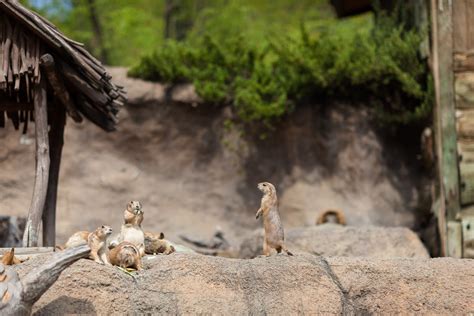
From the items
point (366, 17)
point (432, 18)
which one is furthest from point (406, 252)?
point (366, 17)

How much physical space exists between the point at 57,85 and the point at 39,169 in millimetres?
929

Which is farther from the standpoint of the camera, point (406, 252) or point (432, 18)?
point (432, 18)

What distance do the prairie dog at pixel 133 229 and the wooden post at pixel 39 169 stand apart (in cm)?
95

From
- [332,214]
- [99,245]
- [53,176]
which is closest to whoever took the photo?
[99,245]

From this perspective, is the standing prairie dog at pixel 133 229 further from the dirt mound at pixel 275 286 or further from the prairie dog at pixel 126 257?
the dirt mound at pixel 275 286

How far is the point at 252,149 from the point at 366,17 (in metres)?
7.70

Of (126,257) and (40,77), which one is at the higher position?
(40,77)

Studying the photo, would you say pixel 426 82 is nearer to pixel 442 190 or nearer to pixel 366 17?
pixel 442 190

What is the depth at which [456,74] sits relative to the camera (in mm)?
11516

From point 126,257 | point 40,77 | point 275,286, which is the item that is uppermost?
point 40,77

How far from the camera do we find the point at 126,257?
270 inches

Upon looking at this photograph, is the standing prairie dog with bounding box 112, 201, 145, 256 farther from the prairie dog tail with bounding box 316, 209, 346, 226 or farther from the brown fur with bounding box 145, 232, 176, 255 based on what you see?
the prairie dog tail with bounding box 316, 209, 346, 226

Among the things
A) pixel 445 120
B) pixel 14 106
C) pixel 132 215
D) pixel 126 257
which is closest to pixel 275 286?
pixel 126 257

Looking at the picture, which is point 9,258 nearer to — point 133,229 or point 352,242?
point 133,229
